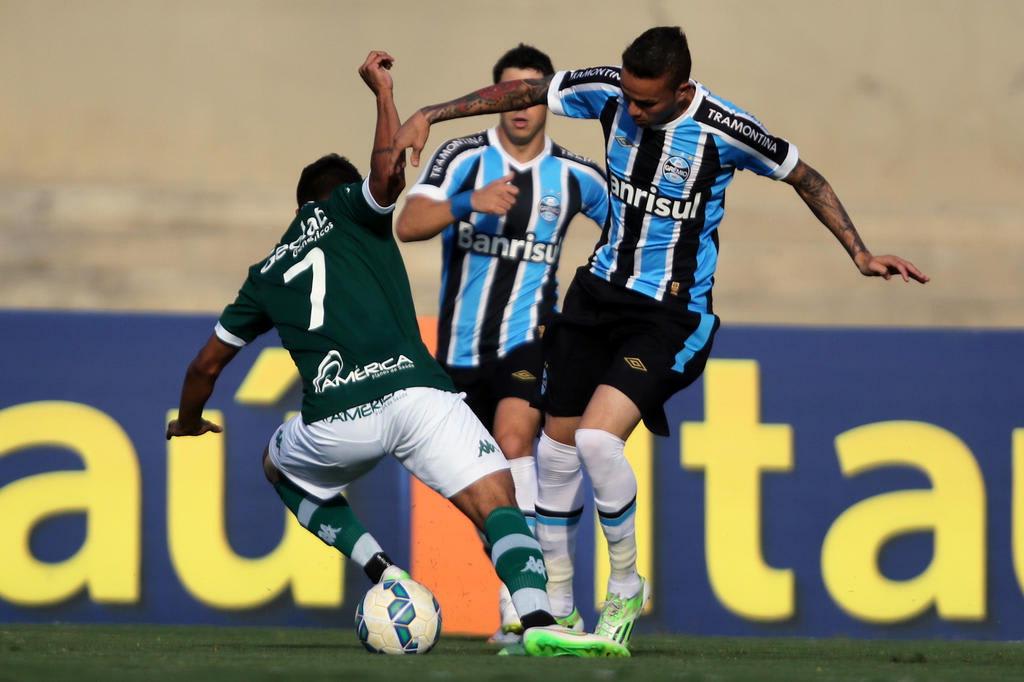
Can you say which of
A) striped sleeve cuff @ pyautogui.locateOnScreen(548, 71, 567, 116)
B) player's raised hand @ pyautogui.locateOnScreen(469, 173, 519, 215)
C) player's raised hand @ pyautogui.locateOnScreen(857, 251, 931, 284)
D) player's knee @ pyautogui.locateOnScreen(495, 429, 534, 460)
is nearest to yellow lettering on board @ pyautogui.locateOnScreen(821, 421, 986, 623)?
player's knee @ pyautogui.locateOnScreen(495, 429, 534, 460)

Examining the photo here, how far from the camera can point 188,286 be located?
10.7 metres

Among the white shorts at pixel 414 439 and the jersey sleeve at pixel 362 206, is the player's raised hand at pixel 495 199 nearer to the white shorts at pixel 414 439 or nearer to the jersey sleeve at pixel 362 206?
the jersey sleeve at pixel 362 206

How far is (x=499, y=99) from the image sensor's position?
6090 mm

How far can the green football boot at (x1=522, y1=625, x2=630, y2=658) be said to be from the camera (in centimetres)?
512

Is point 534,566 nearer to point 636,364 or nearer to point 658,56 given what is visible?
point 636,364

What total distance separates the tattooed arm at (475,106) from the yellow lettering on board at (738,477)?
2520 mm

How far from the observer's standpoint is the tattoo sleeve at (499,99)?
594 cm

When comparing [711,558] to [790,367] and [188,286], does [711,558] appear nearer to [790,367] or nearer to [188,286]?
[790,367]

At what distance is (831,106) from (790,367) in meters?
3.68

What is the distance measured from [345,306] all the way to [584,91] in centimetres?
112

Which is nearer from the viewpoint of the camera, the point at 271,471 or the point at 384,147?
the point at 384,147

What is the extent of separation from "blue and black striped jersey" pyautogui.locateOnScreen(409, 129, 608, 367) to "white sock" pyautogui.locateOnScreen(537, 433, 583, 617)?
88 cm

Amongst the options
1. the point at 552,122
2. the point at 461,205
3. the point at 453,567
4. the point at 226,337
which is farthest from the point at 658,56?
the point at 552,122

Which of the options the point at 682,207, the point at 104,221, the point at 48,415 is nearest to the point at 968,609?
the point at 682,207
